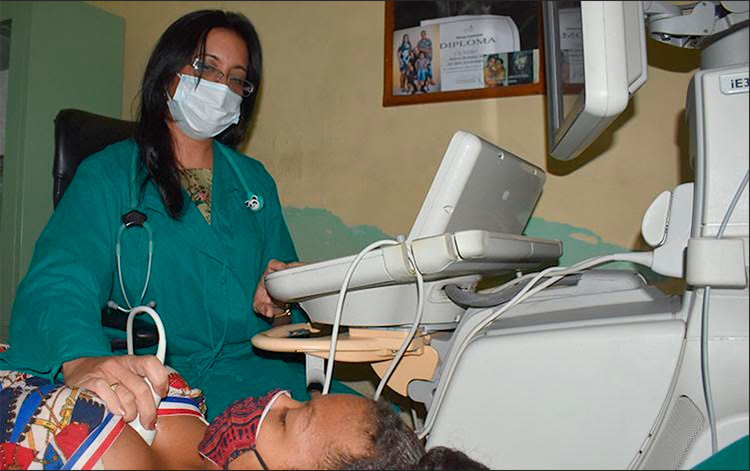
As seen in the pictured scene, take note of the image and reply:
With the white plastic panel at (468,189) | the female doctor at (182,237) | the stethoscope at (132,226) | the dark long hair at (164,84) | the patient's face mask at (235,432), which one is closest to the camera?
the patient's face mask at (235,432)

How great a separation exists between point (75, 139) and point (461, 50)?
1.16m

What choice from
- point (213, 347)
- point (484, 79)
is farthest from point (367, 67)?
point (213, 347)

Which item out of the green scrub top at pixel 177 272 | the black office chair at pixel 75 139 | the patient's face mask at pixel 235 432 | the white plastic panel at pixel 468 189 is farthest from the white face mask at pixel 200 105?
the patient's face mask at pixel 235 432

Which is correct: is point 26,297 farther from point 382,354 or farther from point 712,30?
point 712,30

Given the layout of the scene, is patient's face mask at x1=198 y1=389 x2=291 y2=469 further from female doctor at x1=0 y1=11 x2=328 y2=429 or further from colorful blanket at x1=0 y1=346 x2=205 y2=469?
female doctor at x1=0 y1=11 x2=328 y2=429

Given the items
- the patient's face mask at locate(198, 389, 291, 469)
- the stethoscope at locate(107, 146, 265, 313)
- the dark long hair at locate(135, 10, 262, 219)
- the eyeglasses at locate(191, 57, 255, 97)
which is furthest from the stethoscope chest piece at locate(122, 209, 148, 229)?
the patient's face mask at locate(198, 389, 291, 469)

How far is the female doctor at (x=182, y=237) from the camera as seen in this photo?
120cm

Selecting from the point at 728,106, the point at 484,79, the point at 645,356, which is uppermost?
the point at 484,79

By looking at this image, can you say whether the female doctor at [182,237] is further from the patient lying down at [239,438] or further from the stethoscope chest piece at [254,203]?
the patient lying down at [239,438]

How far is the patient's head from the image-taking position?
806mm

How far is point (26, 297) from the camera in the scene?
1193 mm

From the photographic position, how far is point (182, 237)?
1.51m

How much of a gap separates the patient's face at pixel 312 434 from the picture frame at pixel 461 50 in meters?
1.37

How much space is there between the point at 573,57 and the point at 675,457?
2.29ft
